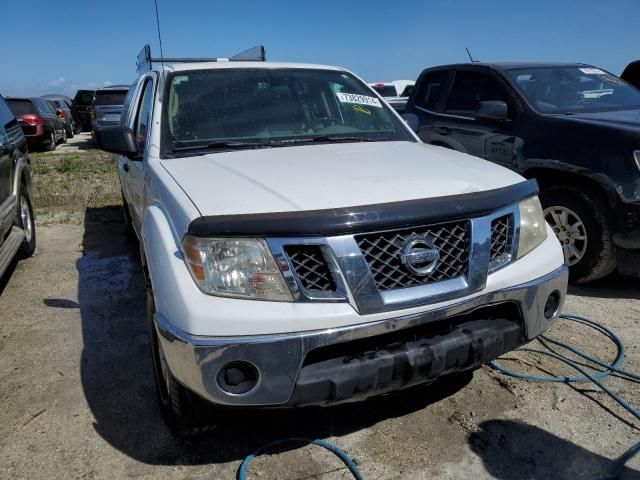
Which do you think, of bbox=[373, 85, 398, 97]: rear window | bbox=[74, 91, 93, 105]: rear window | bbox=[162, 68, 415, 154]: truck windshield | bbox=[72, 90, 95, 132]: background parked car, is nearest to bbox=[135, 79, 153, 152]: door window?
bbox=[162, 68, 415, 154]: truck windshield

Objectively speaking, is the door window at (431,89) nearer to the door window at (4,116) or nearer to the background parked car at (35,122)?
the door window at (4,116)

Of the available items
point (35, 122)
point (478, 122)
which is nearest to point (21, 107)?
point (35, 122)

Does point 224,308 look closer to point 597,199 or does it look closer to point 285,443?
point 285,443

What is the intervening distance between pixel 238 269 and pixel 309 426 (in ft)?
3.37

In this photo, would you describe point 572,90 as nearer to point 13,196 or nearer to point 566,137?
point 566,137

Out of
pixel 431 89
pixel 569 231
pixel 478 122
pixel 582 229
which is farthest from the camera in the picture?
pixel 431 89

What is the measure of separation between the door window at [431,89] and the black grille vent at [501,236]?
3859 mm

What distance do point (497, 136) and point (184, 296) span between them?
3.83m

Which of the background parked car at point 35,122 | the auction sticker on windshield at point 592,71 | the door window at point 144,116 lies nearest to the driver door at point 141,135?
the door window at point 144,116

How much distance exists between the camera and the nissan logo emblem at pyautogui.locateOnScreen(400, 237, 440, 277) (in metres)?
2.15

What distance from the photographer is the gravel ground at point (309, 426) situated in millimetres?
2379

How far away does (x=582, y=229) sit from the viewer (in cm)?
427

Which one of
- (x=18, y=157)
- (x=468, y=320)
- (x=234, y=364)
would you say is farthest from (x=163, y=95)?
(x=18, y=157)

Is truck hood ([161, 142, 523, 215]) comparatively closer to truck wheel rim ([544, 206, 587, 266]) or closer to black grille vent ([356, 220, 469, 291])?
black grille vent ([356, 220, 469, 291])
